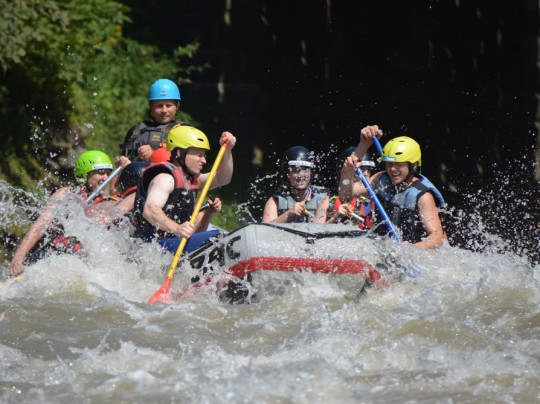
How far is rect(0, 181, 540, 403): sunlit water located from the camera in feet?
20.1

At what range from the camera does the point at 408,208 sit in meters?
8.86

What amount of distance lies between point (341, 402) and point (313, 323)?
147cm

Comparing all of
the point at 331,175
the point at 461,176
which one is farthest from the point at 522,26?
the point at 331,175

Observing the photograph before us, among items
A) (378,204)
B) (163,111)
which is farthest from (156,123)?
(378,204)

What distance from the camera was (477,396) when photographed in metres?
6.07

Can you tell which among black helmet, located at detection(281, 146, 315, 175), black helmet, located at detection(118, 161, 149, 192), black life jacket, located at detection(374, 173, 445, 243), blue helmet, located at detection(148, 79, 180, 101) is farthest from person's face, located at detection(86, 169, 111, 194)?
black life jacket, located at detection(374, 173, 445, 243)

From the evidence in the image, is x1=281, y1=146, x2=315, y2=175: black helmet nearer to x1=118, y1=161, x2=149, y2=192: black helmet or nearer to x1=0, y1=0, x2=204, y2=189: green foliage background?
x1=118, y1=161, x2=149, y2=192: black helmet

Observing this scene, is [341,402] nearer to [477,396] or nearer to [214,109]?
[477,396]

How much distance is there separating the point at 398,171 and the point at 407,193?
0.21m

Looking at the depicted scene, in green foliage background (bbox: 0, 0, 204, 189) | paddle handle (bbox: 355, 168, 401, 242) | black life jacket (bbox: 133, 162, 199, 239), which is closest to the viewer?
black life jacket (bbox: 133, 162, 199, 239)

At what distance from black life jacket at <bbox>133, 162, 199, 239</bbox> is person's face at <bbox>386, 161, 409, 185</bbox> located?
4.87 feet

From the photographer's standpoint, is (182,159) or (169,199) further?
(182,159)

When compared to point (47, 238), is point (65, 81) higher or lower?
higher

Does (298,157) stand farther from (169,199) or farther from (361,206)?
(169,199)
